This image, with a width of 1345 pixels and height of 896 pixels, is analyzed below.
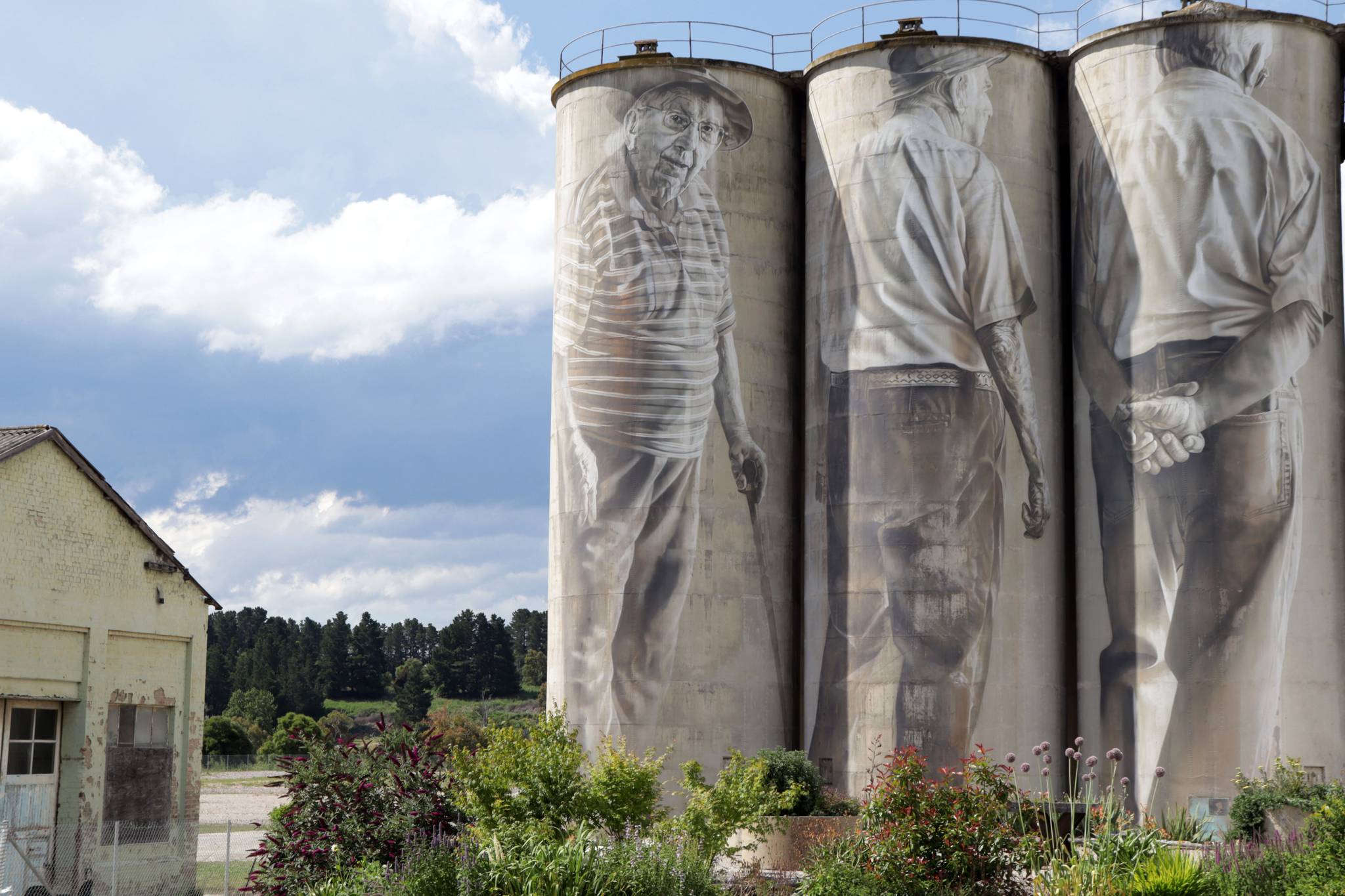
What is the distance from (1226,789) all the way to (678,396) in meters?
17.6

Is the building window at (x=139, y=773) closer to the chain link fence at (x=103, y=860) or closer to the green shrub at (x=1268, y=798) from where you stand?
the chain link fence at (x=103, y=860)

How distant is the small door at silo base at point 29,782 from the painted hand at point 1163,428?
26.8 m

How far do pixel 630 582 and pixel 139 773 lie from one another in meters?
15.1

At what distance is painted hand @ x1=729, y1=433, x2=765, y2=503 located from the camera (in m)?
42.3

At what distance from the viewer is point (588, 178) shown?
43906 millimetres

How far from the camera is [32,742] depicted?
28.0 m

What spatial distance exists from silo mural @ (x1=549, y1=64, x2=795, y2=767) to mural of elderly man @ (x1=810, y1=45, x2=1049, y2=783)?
7.46ft

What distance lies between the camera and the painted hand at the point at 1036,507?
40156 millimetres

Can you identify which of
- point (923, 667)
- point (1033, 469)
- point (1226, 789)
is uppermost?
point (1033, 469)

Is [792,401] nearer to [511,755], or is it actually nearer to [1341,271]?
[1341,271]

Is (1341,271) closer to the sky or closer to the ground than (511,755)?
closer to the sky

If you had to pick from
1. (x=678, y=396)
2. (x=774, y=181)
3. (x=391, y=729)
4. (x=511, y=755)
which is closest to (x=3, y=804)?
(x=391, y=729)

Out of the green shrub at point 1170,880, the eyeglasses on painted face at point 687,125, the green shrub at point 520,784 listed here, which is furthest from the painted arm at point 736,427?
the green shrub at point 1170,880

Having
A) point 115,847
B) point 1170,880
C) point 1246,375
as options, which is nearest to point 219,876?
point 115,847
